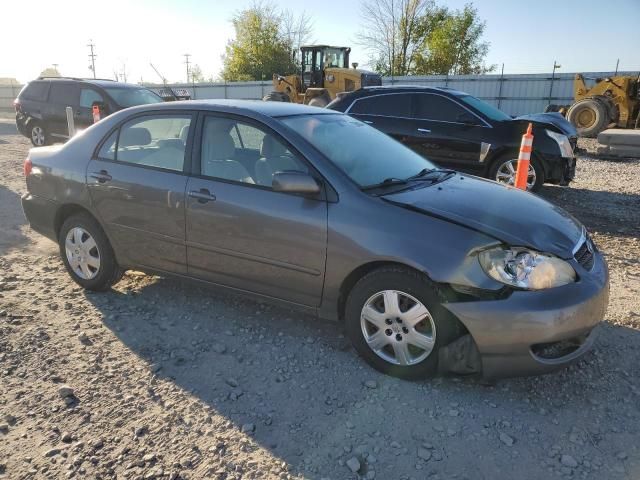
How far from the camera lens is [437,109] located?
8.27 metres

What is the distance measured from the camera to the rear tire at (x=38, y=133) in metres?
12.8

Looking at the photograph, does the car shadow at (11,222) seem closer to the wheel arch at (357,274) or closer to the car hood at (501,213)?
the wheel arch at (357,274)

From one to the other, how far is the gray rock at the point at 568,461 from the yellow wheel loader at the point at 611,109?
54.6 feet

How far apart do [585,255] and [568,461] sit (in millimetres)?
1281

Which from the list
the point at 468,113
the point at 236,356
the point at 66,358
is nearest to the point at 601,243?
the point at 468,113

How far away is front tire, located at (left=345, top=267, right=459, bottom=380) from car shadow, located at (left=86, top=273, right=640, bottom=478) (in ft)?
0.42

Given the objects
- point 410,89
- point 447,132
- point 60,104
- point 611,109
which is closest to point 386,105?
point 410,89

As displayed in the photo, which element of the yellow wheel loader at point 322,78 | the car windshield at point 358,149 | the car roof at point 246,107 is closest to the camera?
the car windshield at point 358,149

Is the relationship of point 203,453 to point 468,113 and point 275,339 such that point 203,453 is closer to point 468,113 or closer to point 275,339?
point 275,339

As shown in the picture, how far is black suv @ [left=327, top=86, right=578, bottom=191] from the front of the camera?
7781 millimetres

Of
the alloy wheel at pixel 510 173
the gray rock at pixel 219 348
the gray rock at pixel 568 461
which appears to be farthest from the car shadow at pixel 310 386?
the alloy wheel at pixel 510 173

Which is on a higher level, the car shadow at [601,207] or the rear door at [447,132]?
the rear door at [447,132]

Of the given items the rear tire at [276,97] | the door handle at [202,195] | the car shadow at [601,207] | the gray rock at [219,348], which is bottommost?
the gray rock at [219,348]

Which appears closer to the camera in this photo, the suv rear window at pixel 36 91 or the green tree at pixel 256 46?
the suv rear window at pixel 36 91
